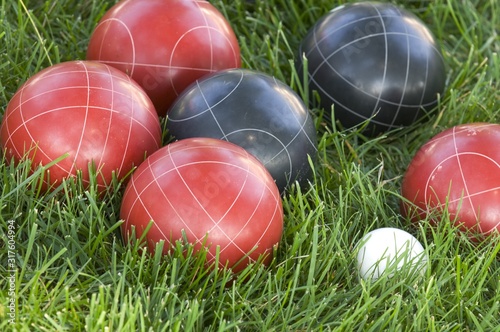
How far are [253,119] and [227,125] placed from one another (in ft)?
0.33

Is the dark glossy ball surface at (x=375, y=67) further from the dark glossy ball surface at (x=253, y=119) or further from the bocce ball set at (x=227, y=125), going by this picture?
the dark glossy ball surface at (x=253, y=119)

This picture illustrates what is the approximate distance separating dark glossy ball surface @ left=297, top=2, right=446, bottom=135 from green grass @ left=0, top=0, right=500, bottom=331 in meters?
0.12

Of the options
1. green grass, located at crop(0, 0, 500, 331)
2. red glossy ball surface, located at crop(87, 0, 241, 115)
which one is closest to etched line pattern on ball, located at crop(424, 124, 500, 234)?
green grass, located at crop(0, 0, 500, 331)

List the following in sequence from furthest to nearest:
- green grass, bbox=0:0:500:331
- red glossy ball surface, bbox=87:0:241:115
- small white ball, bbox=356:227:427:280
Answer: red glossy ball surface, bbox=87:0:241:115 → small white ball, bbox=356:227:427:280 → green grass, bbox=0:0:500:331

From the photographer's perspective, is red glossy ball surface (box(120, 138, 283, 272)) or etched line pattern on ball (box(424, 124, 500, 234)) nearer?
red glossy ball surface (box(120, 138, 283, 272))

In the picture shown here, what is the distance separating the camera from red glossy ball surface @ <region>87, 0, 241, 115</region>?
323 centimetres

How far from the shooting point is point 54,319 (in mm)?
2365

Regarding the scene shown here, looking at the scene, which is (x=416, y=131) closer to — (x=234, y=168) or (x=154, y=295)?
(x=234, y=168)

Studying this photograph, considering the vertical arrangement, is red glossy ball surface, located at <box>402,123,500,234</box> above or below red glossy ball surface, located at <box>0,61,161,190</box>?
below

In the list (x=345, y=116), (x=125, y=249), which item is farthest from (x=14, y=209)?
(x=345, y=116)

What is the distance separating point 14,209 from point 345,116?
1.48m

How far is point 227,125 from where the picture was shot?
297 centimetres

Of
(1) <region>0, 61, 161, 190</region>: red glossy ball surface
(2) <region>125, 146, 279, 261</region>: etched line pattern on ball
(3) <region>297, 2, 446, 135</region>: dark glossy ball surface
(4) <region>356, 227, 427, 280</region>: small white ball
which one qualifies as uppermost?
(1) <region>0, 61, 161, 190</region>: red glossy ball surface

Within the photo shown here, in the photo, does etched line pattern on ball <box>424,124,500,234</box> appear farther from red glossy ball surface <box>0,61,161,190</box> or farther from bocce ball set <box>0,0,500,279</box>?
red glossy ball surface <box>0,61,161,190</box>
